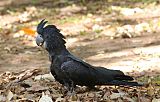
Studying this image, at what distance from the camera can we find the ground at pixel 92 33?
8.68 m

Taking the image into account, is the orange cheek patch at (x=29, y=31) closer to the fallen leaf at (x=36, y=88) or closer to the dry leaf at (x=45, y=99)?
the fallen leaf at (x=36, y=88)

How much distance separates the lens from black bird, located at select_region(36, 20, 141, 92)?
529 centimetres

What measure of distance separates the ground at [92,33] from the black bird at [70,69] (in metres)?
1.33

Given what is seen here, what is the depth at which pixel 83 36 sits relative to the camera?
454 inches

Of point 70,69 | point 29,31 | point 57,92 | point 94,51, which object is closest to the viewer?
point 70,69

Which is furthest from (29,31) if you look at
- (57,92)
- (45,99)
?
(45,99)

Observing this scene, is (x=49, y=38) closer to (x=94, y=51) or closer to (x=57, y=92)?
(x=57, y=92)

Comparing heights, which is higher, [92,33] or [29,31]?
[29,31]

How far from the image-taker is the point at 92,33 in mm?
11734

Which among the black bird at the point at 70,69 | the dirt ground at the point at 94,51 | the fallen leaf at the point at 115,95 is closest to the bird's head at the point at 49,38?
the black bird at the point at 70,69

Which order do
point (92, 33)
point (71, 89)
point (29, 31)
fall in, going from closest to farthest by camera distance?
1. point (71, 89)
2. point (92, 33)
3. point (29, 31)

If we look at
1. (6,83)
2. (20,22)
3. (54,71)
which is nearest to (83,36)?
(20,22)

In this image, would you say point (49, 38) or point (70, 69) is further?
point (49, 38)

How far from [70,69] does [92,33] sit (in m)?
6.50
